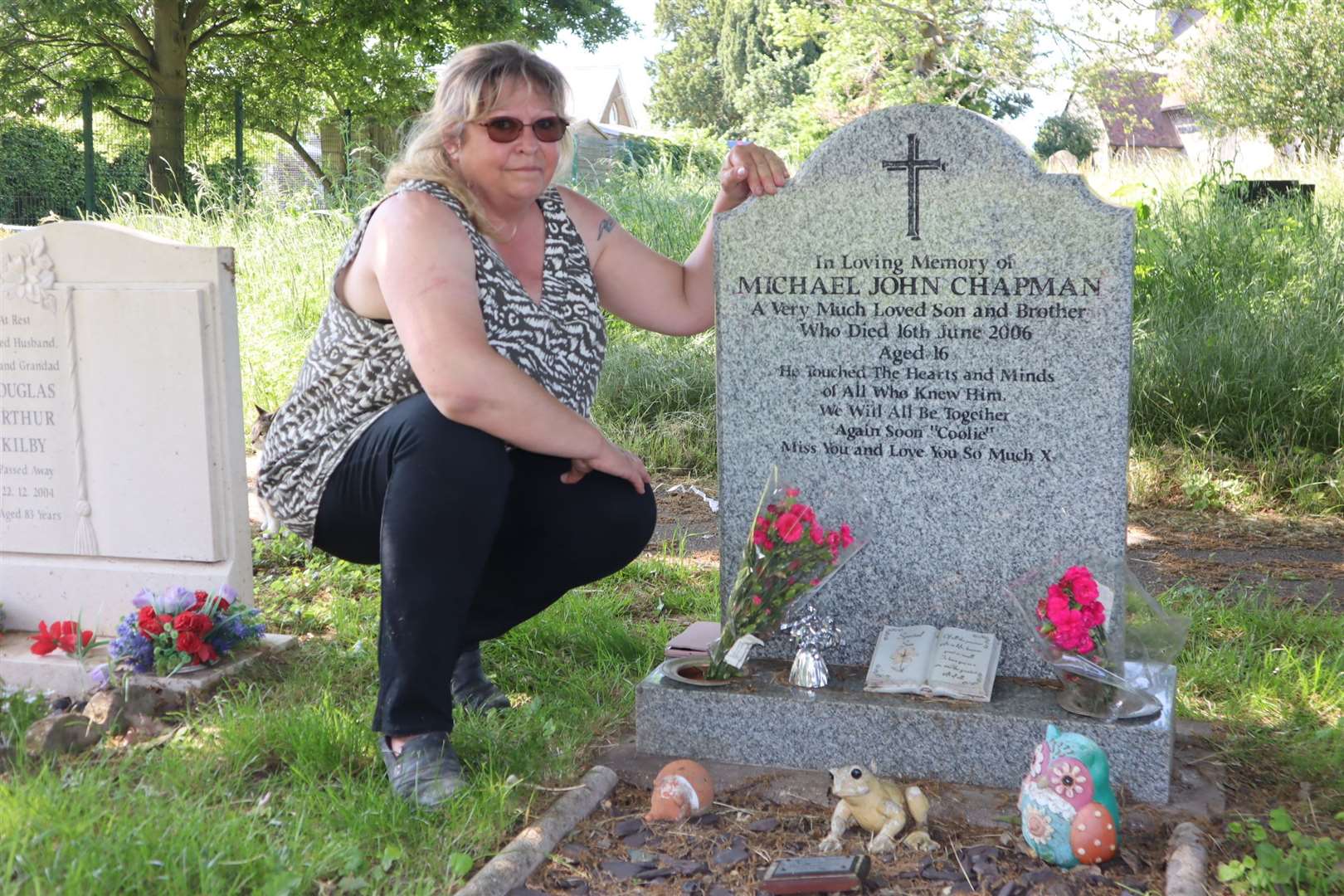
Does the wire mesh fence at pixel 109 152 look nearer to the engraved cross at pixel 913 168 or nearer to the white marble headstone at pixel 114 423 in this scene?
the white marble headstone at pixel 114 423

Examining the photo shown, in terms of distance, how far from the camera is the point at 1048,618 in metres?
2.47

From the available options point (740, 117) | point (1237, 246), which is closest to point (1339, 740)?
point (1237, 246)

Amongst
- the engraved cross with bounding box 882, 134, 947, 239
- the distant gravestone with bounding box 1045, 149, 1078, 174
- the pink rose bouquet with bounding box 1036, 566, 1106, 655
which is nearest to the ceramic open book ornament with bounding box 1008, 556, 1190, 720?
the pink rose bouquet with bounding box 1036, 566, 1106, 655

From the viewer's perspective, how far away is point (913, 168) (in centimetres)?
273

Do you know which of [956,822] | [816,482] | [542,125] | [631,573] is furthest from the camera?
[631,573]

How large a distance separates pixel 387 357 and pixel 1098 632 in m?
1.63

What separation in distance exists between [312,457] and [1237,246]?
610 cm

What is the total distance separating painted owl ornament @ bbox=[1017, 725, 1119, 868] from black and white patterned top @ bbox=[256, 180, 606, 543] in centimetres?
131

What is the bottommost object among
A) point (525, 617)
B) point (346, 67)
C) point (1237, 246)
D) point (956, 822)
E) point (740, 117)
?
point (956, 822)

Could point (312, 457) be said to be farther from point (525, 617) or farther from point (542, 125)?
point (542, 125)

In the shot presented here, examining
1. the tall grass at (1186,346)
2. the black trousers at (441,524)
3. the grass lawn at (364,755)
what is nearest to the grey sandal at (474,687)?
the grass lawn at (364,755)

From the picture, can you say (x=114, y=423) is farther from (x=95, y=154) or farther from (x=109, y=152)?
(x=109, y=152)

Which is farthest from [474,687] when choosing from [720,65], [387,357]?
[720,65]

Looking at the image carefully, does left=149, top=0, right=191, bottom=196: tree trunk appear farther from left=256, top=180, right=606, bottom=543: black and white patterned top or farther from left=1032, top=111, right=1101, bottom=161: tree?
left=1032, top=111, right=1101, bottom=161: tree
